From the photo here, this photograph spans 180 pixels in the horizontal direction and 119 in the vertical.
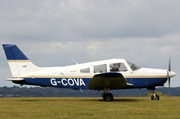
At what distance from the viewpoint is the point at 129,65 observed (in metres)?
15.0

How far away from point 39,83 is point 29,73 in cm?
95

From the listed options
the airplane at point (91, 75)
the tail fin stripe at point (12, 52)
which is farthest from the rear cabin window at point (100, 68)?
the tail fin stripe at point (12, 52)

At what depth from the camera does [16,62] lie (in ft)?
51.5

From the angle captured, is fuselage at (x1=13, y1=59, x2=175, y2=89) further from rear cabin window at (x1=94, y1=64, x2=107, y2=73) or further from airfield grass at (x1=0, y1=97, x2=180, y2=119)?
airfield grass at (x1=0, y1=97, x2=180, y2=119)

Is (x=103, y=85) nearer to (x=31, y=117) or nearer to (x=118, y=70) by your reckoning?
(x=118, y=70)

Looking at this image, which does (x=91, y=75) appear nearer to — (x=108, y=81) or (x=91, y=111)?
(x=108, y=81)

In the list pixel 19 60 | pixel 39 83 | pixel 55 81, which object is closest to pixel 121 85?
pixel 55 81

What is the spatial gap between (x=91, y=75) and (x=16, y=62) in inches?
187

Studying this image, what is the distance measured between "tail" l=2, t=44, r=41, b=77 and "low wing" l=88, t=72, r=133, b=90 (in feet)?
12.5

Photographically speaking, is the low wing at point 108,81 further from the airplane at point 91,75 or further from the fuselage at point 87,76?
the fuselage at point 87,76

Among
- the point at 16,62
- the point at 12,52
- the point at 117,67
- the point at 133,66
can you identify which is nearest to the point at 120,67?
the point at 117,67

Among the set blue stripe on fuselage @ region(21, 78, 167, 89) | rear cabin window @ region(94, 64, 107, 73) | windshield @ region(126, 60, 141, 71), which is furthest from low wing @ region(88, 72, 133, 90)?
windshield @ region(126, 60, 141, 71)

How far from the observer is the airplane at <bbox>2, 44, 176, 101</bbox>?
14.8 m

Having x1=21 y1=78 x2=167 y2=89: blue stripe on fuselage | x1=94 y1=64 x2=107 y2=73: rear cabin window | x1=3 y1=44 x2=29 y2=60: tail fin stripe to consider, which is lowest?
x1=21 y1=78 x2=167 y2=89: blue stripe on fuselage
